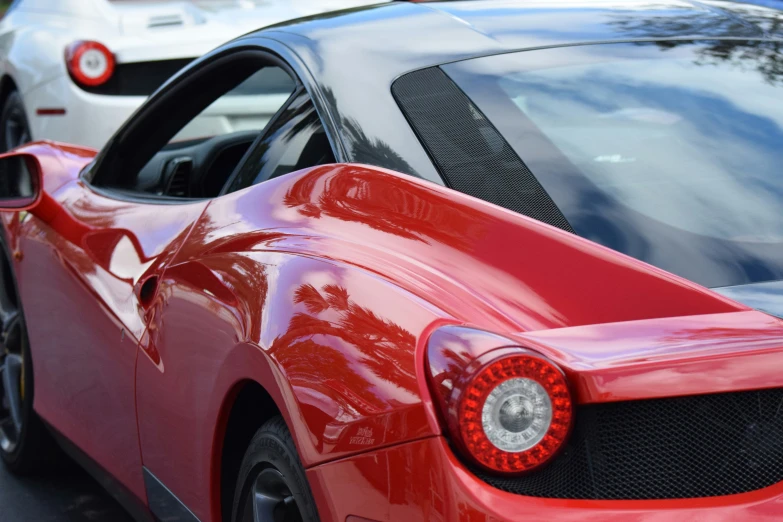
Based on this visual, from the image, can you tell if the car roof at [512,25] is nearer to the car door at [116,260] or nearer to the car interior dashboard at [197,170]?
the car door at [116,260]

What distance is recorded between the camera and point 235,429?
2.33m

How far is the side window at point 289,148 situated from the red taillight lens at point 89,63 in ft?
12.7

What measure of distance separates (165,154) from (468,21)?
1440 mm

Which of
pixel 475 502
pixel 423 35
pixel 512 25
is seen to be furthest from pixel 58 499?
pixel 475 502

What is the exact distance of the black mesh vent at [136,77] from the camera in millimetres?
6488

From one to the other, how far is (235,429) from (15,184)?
190 centimetres

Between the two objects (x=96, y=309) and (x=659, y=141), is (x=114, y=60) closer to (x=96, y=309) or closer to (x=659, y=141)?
(x=96, y=309)

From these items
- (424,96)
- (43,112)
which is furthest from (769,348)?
(43,112)

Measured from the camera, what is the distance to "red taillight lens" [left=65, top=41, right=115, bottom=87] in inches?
254

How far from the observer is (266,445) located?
213 centimetres

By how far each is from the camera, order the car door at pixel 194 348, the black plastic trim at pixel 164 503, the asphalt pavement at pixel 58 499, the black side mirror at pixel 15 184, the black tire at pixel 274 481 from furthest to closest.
→ the asphalt pavement at pixel 58 499, the black side mirror at pixel 15 184, the black plastic trim at pixel 164 503, the car door at pixel 194 348, the black tire at pixel 274 481

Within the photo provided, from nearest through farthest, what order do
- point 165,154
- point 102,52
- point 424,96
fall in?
point 424,96
point 165,154
point 102,52

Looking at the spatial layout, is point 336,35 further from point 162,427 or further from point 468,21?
point 162,427

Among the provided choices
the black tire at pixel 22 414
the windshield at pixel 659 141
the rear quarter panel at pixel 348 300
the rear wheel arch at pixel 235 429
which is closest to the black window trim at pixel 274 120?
the rear quarter panel at pixel 348 300
